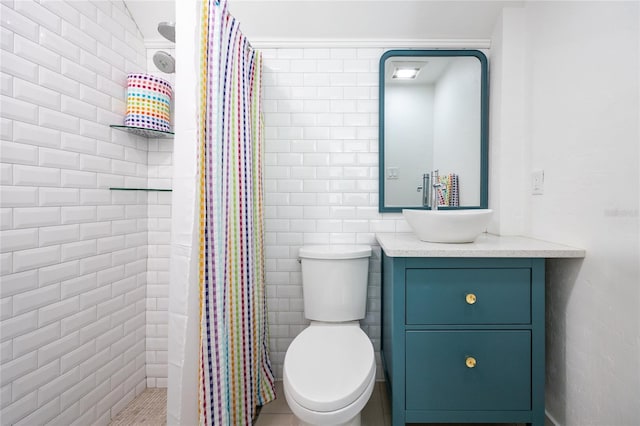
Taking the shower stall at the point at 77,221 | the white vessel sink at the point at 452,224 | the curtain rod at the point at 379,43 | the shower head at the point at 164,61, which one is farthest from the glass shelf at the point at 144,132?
the white vessel sink at the point at 452,224

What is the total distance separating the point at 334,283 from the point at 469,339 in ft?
2.19

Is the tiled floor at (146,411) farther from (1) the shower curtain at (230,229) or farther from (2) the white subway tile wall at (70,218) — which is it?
(1) the shower curtain at (230,229)

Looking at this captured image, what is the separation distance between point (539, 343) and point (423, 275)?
54 centimetres

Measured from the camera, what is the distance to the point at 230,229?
1.28 metres

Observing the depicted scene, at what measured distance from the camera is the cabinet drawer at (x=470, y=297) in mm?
1225

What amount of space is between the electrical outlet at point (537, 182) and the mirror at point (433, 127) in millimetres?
274

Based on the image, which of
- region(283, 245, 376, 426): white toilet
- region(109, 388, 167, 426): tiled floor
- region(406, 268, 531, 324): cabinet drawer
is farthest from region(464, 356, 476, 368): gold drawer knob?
region(109, 388, 167, 426): tiled floor

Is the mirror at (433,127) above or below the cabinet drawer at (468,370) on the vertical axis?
above

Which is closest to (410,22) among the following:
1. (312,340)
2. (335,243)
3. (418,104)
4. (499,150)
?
(418,104)

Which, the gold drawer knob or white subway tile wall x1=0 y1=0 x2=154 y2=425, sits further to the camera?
the gold drawer knob

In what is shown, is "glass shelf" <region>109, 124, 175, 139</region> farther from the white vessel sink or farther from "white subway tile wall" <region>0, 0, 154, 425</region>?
the white vessel sink

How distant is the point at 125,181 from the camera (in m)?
1.64

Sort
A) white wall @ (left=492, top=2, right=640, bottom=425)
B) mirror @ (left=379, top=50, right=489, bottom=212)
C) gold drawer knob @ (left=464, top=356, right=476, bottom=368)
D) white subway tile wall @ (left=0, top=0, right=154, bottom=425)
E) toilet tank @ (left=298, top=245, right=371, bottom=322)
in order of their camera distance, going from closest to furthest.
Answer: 1. white wall @ (left=492, top=2, right=640, bottom=425)
2. white subway tile wall @ (left=0, top=0, right=154, bottom=425)
3. gold drawer knob @ (left=464, top=356, right=476, bottom=368)
4. toilet tank @ (left=298, top=245, right=371, bottom=322)
5. mirror @ (left=379, top=50, right=489, bottom=212)

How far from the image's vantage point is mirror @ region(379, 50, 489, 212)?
1783 mm
